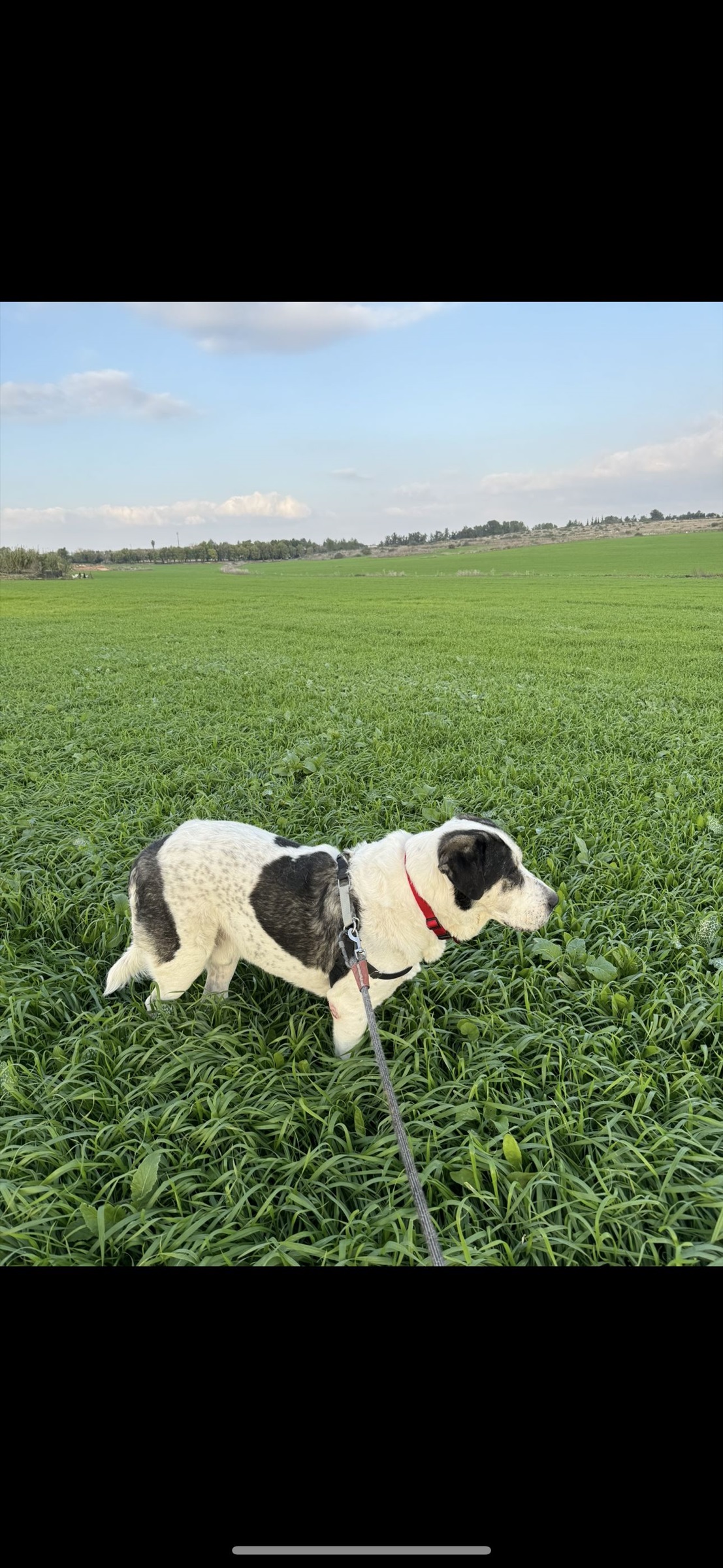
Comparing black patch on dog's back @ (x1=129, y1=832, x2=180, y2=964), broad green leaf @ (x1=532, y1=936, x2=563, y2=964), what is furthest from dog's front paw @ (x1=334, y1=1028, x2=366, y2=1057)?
broad green leaf @ (x1=532, y1=936, x2=563, y2=964)

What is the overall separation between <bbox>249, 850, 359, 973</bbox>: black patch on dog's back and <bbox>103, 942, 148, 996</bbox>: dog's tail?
628mm

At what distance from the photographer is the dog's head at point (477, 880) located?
7.60 ft

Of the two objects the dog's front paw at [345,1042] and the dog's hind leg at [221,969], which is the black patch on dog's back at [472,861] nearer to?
the dog's front paw at [345,1042]

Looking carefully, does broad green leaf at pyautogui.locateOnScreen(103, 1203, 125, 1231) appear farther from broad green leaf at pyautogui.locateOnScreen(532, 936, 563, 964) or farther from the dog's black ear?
broad green leaf at pyautogui.locateOnScreen(532, 936, 563, 964)

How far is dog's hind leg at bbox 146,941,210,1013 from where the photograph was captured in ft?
8.29

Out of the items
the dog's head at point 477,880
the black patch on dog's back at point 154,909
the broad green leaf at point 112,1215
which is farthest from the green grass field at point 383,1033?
the dog's head at point 477,880

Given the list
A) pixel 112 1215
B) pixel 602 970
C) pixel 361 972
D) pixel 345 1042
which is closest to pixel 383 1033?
pixel 345 1042

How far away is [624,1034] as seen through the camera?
258 cm

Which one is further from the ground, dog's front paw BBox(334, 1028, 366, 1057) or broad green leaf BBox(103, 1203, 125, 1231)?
dog's front paw BBox(334, 1028, 366, 1057)

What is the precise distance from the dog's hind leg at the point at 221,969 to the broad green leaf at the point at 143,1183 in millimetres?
836

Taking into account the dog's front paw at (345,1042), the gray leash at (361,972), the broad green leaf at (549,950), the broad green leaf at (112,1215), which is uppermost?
the gray leash at (361,972)

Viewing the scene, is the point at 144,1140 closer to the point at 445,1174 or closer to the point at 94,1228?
the point at 94,1228
